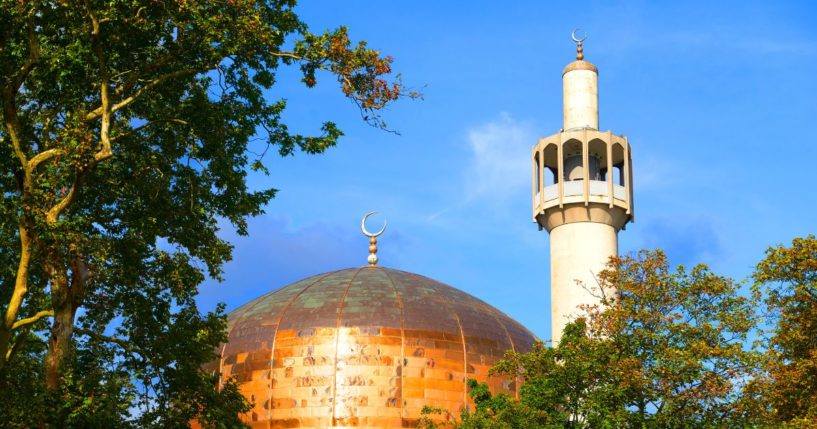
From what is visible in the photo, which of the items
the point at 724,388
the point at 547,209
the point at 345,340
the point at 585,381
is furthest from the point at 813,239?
the point at 345,340

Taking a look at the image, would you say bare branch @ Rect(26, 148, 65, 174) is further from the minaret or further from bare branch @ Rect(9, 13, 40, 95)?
the minaret

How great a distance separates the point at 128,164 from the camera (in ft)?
65.6

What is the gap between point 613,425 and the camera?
76.8 feet

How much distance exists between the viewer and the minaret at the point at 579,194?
35000mm

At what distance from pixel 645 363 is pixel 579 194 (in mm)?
12261

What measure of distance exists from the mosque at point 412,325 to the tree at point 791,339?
31.3ft

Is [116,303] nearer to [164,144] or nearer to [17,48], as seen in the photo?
[164,144]

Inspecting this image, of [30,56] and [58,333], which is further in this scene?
[58,333]

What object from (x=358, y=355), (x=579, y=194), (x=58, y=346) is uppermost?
(x=579, y=194)

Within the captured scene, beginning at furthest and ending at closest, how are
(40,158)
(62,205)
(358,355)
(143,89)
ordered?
(358,355), (143,89), (40,158), (62,205)

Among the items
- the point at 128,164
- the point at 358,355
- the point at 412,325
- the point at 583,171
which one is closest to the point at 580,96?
the point at 583,171

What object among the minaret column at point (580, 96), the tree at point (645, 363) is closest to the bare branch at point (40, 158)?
the tree at point (645, 363)

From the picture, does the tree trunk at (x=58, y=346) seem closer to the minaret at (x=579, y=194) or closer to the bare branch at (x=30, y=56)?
the bare branch at (x=30, y=56)

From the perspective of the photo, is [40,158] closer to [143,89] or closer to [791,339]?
[143,89]
